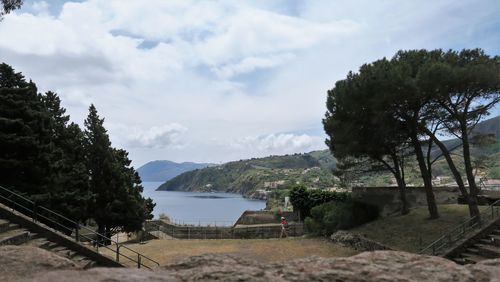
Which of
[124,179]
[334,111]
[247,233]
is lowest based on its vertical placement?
[247,233]

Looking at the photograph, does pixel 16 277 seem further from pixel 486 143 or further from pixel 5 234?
pixel 486 143

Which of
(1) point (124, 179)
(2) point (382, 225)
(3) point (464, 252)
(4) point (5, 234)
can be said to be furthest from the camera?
(1) point (124, 179)

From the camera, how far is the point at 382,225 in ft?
85.7

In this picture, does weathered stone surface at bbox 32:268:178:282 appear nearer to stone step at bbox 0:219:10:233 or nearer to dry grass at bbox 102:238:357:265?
stone step at bbox 0:219:10:233

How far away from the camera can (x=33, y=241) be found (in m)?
13.5

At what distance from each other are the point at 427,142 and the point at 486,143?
503 centimetres

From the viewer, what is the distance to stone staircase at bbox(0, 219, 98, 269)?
12.9 metres

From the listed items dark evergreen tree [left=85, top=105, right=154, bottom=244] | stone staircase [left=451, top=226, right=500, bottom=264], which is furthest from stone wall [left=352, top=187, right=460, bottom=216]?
dark evergreen tree [left=85, top=105, right=154, bottom=244]

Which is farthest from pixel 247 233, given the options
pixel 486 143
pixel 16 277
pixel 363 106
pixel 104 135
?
pixel 16 277

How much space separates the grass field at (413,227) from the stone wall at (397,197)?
131 centimetres

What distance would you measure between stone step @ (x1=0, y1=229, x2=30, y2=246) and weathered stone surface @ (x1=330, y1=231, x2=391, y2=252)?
15.0 metres

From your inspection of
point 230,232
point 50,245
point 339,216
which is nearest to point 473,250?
point 339,216

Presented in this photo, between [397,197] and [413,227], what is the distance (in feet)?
23.2

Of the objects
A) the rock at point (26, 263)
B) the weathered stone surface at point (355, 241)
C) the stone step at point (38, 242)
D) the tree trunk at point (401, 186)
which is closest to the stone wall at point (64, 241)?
the stone step at point (38, 242)
